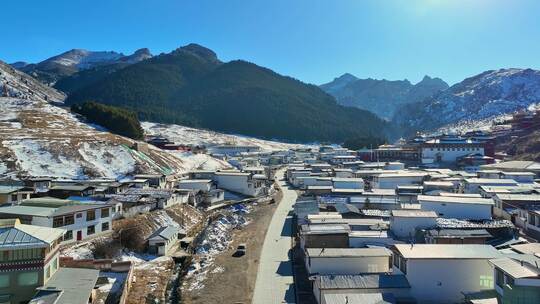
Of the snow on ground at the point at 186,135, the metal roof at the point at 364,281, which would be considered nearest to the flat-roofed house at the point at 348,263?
the metal roof at the point at 364,281

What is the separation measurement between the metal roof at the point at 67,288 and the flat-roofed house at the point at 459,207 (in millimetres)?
27234

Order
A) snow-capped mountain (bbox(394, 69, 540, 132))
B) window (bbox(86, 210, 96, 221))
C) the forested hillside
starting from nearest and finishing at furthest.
→ window (bbox(86, 210, 96, 221))
the forested hillside
snow-capped mountain (bbox(394, 69, 540, 132))

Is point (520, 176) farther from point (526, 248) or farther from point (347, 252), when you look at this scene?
point (347, 252)

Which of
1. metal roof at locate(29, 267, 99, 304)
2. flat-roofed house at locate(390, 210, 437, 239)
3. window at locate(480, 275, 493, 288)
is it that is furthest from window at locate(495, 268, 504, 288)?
metal roof at locate(29, 267, 99, 304)

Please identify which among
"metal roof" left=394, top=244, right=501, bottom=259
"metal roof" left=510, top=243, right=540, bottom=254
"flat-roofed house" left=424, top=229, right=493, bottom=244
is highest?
"metal roof" left=394, top=244, right=501, bottom=259

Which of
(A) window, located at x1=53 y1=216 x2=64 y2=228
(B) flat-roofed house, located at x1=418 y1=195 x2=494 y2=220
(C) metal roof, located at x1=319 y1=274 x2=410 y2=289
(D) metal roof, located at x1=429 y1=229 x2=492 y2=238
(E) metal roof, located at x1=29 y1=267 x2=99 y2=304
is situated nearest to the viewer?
(E) metal roof, located at x1=29 y1=267 x2=99 y2=304

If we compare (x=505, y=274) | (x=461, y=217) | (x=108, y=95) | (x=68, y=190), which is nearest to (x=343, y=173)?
(x=461, y=217)

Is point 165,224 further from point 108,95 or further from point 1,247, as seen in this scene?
point 108,95

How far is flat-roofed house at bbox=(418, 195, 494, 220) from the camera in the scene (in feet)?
113

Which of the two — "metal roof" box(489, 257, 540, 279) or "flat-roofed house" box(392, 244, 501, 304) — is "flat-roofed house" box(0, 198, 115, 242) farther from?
"metal roof" box(489, 257, 540, 279)

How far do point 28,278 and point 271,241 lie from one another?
1892cm

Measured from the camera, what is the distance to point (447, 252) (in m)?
22.6

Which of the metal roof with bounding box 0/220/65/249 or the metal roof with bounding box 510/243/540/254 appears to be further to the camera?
the metal roof with bounding box 510/243/540/254

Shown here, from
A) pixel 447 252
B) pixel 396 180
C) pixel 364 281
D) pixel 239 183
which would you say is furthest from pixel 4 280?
pixel 396 180
